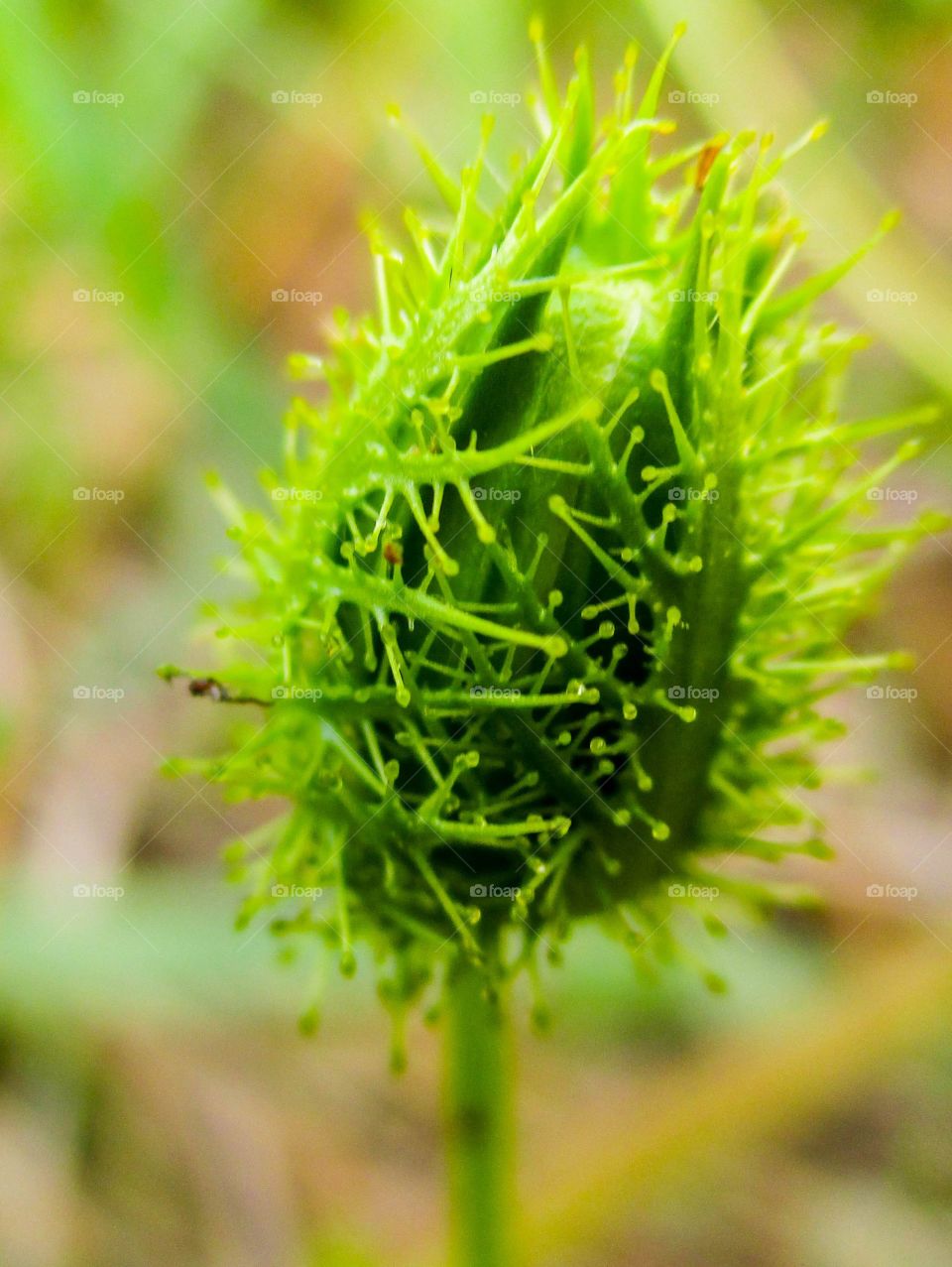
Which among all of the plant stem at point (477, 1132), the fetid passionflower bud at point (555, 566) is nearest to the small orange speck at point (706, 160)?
the fetid passionflower bud at point (555, 566)

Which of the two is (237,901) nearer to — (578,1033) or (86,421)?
(578,1033)

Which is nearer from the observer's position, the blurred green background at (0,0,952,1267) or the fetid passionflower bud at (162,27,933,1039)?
the fetid passionflower bud at (162,27,933,1039)

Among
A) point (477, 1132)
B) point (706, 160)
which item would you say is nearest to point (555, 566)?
point (706, 160)

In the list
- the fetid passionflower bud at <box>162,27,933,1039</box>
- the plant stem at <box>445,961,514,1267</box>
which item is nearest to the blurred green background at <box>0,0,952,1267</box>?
the plant stem at <box>445,961,514,1267</box>

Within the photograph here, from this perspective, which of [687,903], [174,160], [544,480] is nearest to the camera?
[544,480]

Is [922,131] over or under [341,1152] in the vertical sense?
over

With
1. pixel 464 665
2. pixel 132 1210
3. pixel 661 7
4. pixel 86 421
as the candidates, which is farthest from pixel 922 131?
pixel 132 1210

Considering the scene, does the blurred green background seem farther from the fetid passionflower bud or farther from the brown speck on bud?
the brown speck on bud

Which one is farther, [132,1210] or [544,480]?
[132,1210]
